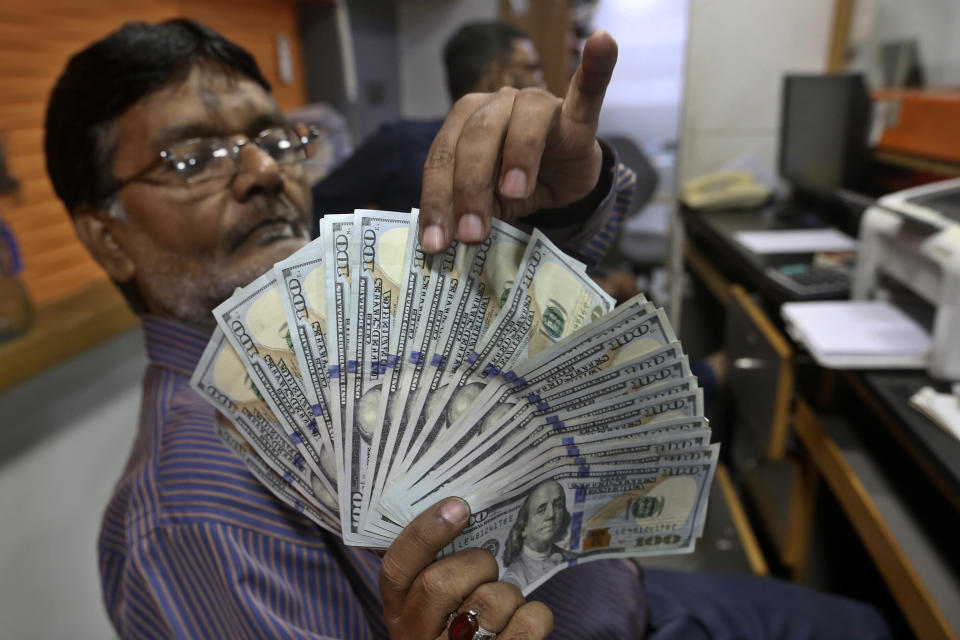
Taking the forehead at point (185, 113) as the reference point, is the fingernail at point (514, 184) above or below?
below

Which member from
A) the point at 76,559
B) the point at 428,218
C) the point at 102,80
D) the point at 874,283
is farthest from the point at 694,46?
the point at 76,559

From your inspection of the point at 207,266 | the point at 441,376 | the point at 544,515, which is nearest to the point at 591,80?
the point at 441,376

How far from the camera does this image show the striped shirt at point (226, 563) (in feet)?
2.11

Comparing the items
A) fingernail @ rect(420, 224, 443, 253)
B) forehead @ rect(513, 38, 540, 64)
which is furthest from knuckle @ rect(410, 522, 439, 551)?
forehead @ rect(513, 38, 540, 64)

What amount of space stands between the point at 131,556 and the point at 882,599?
1.72 m

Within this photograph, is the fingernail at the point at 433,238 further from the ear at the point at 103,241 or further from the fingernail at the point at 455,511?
the ear at the point at 103,241

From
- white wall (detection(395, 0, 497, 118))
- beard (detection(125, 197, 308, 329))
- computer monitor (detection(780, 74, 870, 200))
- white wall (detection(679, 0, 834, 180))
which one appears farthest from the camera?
white wall (detection(395, 0, 497, 118))

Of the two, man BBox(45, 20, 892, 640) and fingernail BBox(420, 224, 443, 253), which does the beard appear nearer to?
man BBox(45, 20, 892, 640)

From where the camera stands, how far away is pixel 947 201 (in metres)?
1.35

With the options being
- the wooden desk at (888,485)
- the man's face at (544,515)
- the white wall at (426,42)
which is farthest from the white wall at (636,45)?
the white wall at (426,42)

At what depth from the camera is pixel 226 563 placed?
0.64 m

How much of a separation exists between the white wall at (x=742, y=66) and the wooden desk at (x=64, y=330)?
2.54m

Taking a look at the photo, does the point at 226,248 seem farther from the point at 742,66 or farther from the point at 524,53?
the point at 742,66

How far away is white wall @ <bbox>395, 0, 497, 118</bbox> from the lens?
12.6 feet
